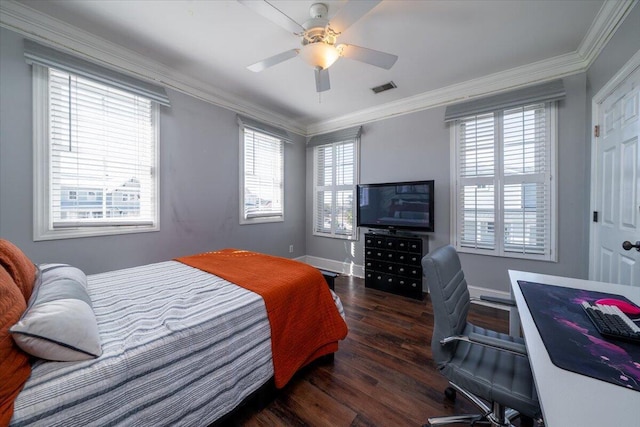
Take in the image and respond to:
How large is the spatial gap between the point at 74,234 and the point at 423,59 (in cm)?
383

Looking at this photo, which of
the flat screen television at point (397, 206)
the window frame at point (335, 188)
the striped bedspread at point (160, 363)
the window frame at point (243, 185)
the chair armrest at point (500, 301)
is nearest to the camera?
the striped bedspread at point (160, 363)

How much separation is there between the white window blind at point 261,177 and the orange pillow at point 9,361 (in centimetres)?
273

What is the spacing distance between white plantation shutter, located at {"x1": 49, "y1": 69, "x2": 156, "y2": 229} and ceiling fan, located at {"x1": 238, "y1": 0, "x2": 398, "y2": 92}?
157 cm

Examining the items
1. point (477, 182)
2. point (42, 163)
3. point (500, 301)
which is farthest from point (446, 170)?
point (42, 163)

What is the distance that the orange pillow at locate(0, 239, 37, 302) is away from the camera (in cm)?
107

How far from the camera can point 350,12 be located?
1528 mm

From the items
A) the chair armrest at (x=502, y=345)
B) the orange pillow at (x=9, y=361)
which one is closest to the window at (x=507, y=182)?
the chair armrest at (x=502, y=345)

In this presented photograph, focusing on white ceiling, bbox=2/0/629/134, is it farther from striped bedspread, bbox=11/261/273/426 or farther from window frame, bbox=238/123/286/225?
striped bedspread, bbox=11/261/273/426

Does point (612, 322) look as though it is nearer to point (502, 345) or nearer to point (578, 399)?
point (502, 345)

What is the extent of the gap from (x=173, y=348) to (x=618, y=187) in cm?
317

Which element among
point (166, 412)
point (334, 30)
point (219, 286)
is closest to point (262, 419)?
point (166, 412)

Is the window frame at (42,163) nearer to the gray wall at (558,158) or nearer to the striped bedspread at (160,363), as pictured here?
the striped bedspread at (160,363)

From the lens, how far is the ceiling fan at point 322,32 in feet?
4.96

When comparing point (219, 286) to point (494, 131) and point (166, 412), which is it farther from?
point (494, 131)
